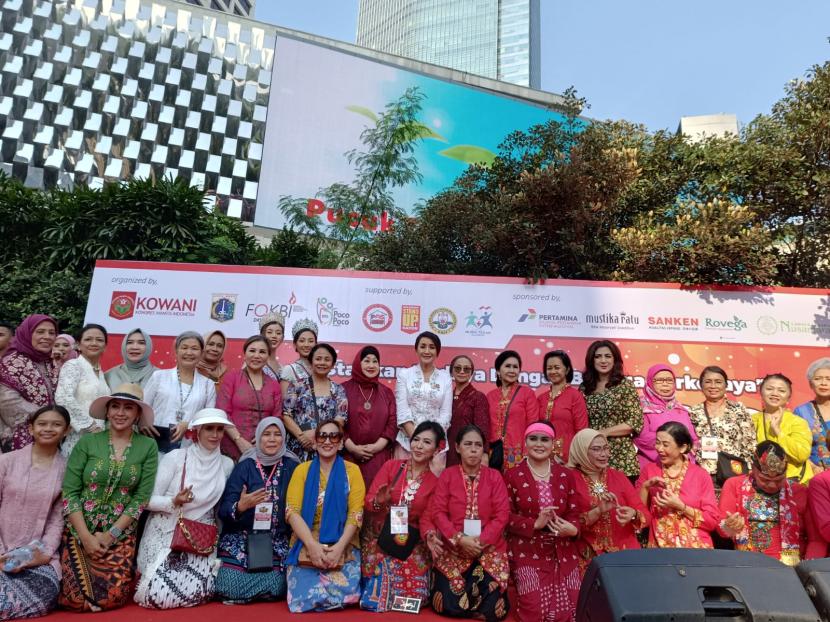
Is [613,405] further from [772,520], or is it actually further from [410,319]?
[410,319]

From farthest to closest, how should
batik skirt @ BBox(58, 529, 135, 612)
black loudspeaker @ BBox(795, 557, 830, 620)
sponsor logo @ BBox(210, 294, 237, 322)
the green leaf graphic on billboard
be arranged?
the green leaf graphic on billboard, sponsor logo @ BBox(210, 294, 237, 322), batik skirt @ BBox(58, 529, 135, 612), black loudspeaker @ BBox(795, 557, 830, 620)

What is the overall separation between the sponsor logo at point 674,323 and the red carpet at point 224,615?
10.6 feet

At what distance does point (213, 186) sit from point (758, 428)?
21223 millimetres

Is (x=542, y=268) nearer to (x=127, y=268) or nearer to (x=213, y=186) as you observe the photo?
(x=127, y=268)

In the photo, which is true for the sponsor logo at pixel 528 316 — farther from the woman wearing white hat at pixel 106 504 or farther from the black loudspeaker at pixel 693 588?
the black loudspeaker at pixel 693 588

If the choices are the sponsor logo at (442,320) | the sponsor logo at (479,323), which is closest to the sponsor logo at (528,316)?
the sponsor logo at (479,323)

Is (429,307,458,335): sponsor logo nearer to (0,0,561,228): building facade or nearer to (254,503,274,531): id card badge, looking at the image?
(254,503,274,531): id card badge

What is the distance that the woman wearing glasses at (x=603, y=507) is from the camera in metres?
3.28

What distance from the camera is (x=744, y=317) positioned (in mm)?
5395

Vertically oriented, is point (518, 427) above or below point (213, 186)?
below

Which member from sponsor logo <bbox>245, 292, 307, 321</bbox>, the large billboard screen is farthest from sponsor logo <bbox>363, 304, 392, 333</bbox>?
the large billboard screen

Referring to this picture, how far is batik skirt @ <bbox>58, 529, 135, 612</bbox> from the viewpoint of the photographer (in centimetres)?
292

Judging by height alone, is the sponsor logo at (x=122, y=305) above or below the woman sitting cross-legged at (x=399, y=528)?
above

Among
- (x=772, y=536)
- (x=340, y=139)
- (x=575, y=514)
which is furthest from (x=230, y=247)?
(x=340, y=139)
